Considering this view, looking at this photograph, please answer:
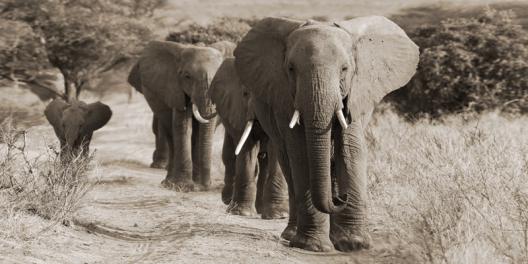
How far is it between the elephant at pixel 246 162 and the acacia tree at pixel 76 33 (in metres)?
19.5

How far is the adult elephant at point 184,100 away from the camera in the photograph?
12719 mm

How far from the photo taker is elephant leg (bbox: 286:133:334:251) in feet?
23.5

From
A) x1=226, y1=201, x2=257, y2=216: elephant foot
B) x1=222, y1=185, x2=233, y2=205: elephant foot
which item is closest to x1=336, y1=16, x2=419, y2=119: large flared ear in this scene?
x1=226, y1=201, x2=257, y2=216: elephant foot

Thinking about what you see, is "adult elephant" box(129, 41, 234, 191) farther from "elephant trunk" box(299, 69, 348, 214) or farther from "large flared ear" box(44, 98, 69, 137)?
"elephant trunk" box(299, 69, 348, 214)

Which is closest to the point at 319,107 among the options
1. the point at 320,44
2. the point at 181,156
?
the point at 320,44

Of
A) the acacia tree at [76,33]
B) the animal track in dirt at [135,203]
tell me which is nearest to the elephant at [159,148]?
the animal track in dirt at [135,203]

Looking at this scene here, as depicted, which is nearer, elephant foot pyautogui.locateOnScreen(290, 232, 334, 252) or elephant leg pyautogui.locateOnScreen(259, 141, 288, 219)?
elephant foot pyautogui.locateOnScreen(290, 232, 334, 252)

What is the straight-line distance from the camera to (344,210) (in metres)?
7.21

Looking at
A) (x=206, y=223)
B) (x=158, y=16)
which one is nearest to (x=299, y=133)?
(x=206, y=223)

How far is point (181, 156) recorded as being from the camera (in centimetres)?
1318

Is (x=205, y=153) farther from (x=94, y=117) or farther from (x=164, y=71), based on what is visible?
(x=94, y=117)

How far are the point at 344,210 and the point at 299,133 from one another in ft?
2.35

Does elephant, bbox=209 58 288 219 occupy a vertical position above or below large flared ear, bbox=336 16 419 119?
below

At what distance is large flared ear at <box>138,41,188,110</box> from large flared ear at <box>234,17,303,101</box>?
548cm
